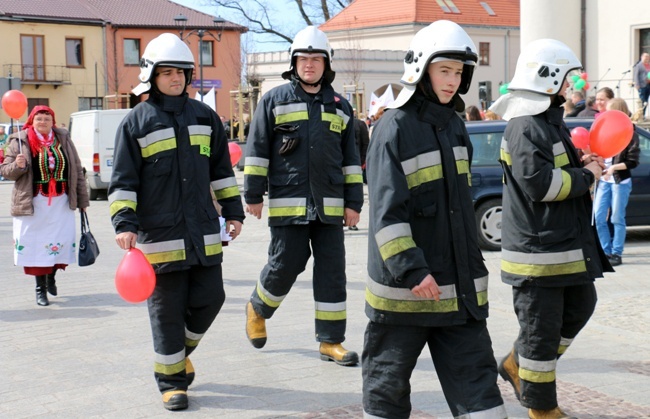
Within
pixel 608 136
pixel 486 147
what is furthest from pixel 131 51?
pixel 608 136

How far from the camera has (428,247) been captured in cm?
436

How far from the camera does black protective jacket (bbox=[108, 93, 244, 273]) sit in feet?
18.9

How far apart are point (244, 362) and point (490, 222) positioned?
6.55 meters

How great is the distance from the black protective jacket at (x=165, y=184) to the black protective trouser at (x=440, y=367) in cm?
175

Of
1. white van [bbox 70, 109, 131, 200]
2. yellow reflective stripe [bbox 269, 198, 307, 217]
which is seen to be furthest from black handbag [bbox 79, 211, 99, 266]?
white van [bbox 70, 109, 131, 200]

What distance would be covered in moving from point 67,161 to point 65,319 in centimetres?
165

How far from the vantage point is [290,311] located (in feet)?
28.8

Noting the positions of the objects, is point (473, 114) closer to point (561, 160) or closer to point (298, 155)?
point (298, 155)

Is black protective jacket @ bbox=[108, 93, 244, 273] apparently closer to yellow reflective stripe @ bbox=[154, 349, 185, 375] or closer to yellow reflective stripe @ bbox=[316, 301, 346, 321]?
yellow reflective stripe @ bbox=[154, 349, 185, 375]

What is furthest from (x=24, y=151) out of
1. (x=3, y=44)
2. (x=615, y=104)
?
(x=3, y=44)

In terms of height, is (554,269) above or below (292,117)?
below

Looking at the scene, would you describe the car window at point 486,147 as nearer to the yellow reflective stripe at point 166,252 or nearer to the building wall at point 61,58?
the yellow reflective stripe at point 166,252

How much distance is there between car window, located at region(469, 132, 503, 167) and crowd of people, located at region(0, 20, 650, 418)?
5927mm

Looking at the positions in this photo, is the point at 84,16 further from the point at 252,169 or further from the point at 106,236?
the point at 252,169
